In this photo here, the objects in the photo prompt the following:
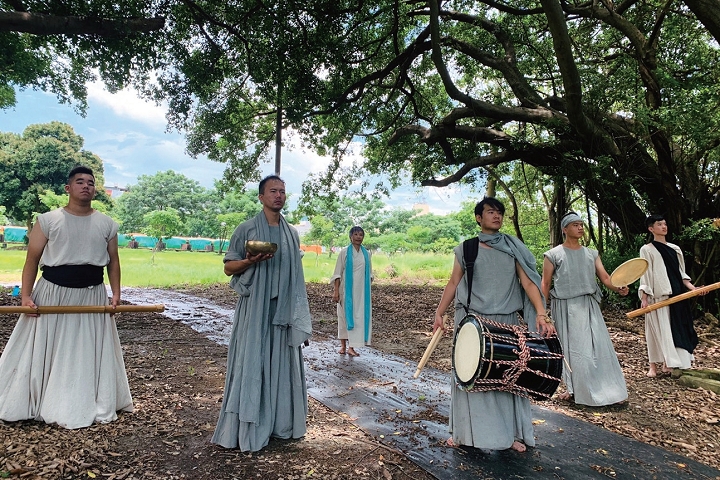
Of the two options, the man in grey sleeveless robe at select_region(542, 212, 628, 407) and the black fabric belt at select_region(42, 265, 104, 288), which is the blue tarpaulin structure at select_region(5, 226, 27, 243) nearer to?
the black fabric belt at select_region(42, 265, 104, 288)

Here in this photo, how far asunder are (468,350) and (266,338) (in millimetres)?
1575

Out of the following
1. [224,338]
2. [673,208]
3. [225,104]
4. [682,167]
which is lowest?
[224,338]

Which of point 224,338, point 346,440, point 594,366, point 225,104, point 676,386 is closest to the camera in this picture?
point 346,440

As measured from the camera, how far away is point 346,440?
148 inches

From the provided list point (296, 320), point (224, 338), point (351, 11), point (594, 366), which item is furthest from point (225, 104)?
point (594, 366)

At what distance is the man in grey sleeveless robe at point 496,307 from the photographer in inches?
139

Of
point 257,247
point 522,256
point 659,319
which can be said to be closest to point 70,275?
point 257,247

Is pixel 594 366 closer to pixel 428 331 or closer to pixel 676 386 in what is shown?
pixel 676 386

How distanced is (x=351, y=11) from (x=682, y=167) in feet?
25.0

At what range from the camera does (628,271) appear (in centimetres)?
538

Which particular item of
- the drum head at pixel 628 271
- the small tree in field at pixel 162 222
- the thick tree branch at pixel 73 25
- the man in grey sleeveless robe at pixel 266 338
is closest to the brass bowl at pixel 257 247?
the man in grey sleeveless robe at pixel 266 338

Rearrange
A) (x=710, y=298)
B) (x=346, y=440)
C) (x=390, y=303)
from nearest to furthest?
(x=346, y=440) < (x=710, y=298) < (x=390, y=303)

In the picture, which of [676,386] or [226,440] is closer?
[226,440]

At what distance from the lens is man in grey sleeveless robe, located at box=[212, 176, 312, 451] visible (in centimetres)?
352
